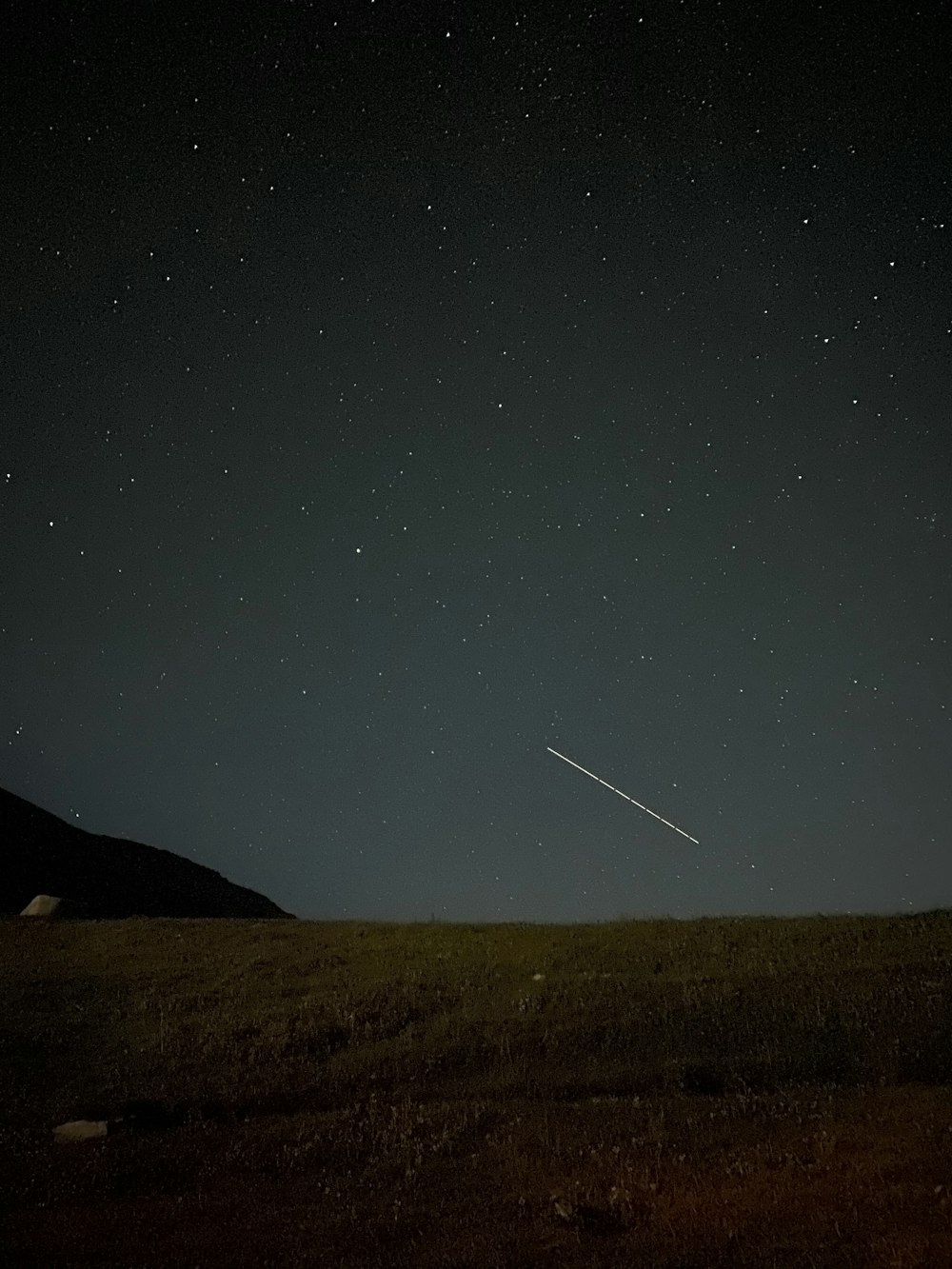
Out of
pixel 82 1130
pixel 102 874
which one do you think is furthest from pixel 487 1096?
pixel 102 874

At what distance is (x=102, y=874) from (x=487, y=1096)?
80.9 m

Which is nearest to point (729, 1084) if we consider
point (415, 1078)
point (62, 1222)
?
point (415, 1078)

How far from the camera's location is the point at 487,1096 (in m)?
18.8

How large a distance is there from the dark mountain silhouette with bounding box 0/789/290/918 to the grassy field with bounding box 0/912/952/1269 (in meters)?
Result: 49.3

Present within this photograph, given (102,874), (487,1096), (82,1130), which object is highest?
(102,874)

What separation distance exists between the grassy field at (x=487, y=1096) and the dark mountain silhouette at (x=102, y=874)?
162 feet

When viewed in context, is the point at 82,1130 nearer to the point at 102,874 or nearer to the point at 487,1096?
the point at 487,1096

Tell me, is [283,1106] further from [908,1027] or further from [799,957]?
[799,957]

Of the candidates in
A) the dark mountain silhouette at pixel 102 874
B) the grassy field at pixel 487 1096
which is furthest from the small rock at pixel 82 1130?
the dark mountain silhouette at pixel 102 874

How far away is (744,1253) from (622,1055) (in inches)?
437

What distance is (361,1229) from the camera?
11500 millimetres

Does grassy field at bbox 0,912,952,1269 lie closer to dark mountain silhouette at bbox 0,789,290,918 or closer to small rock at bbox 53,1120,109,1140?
small rock at bbox 53,1120,109,1140

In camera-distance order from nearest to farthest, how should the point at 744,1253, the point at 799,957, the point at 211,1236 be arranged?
the point at 744,1253, the point at 211,1236, the point at 799,957

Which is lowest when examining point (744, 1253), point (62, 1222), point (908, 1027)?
point (62, 1222)
